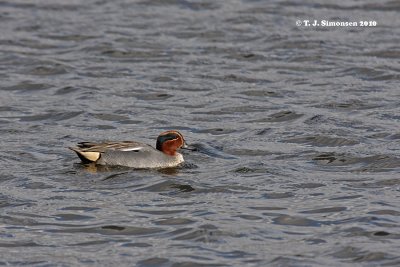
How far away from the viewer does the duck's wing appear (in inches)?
545

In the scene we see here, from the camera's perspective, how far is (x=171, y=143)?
14273mm

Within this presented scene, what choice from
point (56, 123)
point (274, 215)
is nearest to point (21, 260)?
point (274, 215)

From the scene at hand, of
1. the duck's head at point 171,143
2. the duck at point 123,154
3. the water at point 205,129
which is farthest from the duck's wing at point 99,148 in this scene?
the duck's head at point 171,143

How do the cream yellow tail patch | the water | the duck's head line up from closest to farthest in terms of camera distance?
the water < the cream yellow tail patch < the duck's head

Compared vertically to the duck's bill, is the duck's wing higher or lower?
higher

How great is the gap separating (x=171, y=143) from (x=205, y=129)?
1539 mm

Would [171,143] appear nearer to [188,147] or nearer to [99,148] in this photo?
[188,147]

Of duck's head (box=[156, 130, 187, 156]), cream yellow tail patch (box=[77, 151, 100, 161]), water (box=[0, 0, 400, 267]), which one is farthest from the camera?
duck's head (box=[156, 130, 187, 156])

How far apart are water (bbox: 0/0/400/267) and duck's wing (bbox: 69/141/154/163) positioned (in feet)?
0.49

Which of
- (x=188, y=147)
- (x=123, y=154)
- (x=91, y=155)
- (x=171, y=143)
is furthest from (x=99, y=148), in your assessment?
(x=188, y=147)

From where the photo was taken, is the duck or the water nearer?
the water

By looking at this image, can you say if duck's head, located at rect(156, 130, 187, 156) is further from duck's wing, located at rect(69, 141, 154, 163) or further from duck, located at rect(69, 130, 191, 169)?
duck's wing, located at rect(69, 141, 154, 163)

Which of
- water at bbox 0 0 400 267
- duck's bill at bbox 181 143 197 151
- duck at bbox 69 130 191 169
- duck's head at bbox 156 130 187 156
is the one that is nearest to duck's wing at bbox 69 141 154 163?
duck at bbox 69 130 191 169

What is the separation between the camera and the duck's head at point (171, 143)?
14.3m
